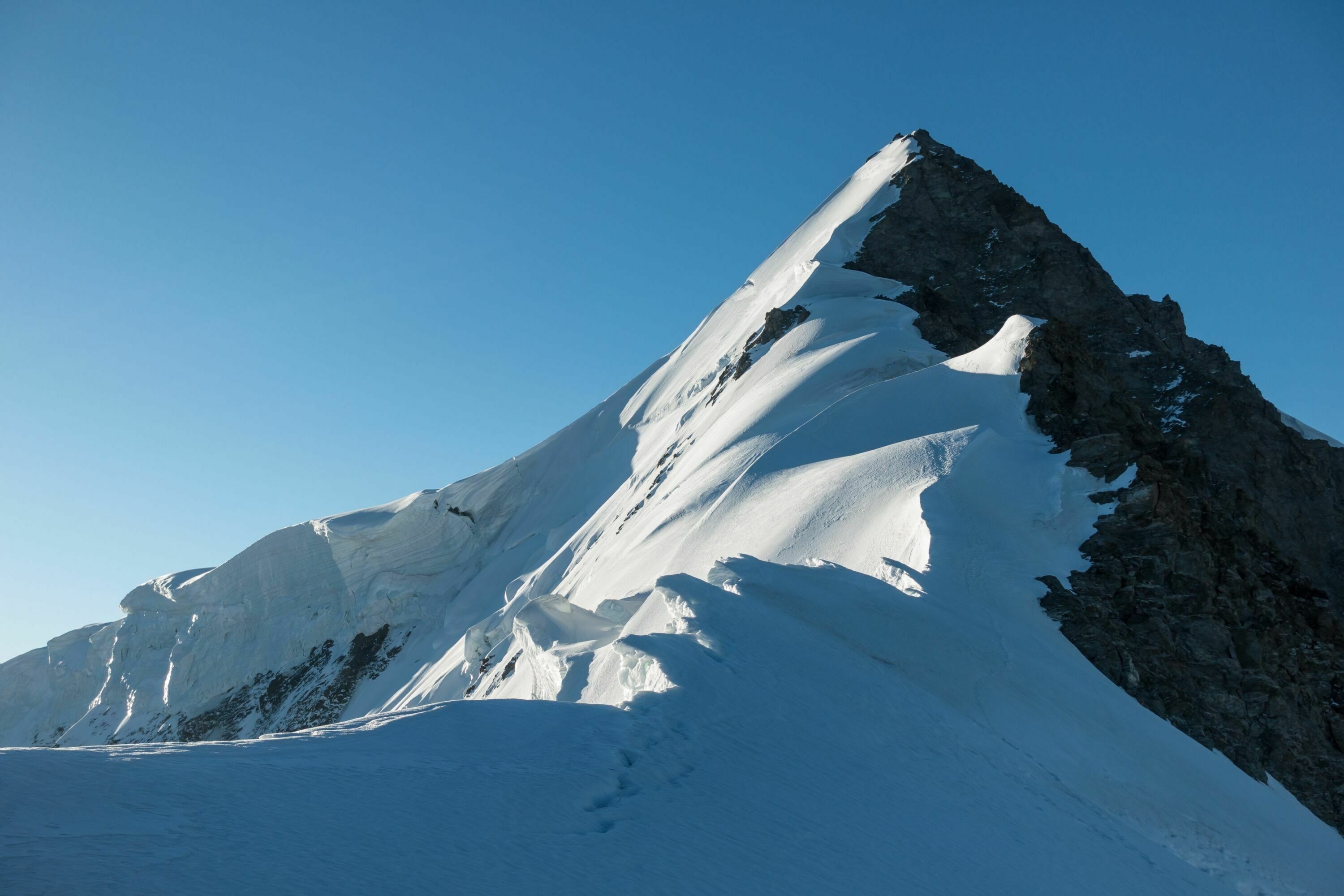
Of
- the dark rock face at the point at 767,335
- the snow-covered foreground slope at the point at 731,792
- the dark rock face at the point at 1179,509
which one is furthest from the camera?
the dark rock face at the point at 767,335

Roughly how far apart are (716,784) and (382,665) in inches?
1254

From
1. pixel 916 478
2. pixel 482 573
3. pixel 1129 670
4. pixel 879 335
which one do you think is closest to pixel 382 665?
pixel 482 573

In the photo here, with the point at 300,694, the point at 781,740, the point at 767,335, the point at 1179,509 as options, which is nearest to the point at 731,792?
the point at 781,740

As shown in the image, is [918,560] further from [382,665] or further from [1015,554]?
[382,665]

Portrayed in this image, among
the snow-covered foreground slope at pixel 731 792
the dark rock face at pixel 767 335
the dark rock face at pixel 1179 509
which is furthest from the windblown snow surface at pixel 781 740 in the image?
the dark rock face at pixel 767 335

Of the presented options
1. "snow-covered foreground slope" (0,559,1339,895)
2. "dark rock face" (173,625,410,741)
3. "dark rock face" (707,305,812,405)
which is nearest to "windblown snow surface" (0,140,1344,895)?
"snow-covered foreground slope" (0,559,1339,895)

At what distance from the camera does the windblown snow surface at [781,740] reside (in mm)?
4805

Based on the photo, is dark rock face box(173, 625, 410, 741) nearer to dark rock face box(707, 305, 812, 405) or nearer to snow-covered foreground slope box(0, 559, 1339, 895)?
dark rock face box(707, 305, 812, 405)

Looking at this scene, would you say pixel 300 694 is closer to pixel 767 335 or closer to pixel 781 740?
pixel 767 335

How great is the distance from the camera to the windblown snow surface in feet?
15.8

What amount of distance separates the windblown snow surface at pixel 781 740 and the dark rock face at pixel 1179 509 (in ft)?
2.41

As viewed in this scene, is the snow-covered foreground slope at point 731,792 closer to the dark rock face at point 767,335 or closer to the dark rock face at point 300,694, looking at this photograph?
the dark rock face at point 767,335

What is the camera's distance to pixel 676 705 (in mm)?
7559

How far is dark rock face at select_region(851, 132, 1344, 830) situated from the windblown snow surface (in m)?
0.73
